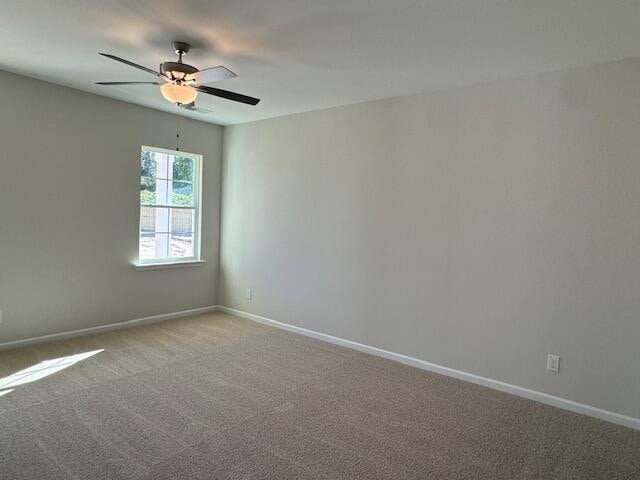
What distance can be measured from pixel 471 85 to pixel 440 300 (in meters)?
Answer: 1.87

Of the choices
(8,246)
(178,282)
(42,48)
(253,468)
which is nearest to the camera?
(253,468)

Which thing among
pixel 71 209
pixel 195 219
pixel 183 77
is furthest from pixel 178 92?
pixel 195 219

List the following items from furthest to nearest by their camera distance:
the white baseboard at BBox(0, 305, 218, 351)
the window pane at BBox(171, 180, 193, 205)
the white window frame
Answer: the window pane at BBox(171, 180, 193, 205) → the white window frame → the white baseboard at BBox(0, 305, 218, 351)

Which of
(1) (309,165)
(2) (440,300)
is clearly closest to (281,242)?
(1) (309,165)

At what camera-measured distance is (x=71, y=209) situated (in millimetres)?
4062

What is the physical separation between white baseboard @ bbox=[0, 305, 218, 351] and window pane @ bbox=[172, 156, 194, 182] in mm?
1713

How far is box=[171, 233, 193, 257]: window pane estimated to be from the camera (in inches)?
201

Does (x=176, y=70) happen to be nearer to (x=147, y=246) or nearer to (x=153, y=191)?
(x=153, y=191)

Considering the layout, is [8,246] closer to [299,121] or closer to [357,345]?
[299,121]

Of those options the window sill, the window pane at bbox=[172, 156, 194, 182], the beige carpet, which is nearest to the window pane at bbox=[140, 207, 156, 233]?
the window sill

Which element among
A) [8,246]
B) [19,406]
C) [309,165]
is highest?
[309,165]

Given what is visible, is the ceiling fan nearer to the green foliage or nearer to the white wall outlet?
the green foliage

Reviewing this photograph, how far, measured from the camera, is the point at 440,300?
3.62 meters

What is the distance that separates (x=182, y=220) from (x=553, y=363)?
4301mm
